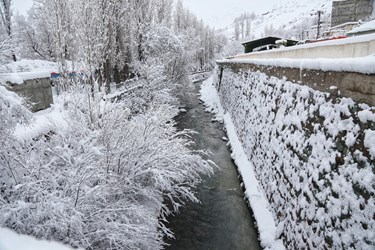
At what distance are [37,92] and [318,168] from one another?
6.97 m

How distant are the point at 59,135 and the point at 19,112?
1231 millimetres

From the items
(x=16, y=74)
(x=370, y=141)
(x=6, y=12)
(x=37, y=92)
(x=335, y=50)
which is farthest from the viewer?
(x=6, y=12)

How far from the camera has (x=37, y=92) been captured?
6.51m

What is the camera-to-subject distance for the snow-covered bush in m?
2.64

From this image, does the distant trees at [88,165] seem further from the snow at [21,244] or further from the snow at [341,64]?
the snow at [341,64]

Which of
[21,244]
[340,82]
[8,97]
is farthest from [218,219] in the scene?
[21,244]

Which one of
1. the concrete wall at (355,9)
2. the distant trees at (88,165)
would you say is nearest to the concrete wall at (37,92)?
the distant trees at (88,165)

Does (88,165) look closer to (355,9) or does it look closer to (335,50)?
(335,50)

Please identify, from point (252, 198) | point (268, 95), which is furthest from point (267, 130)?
point (252, 198)

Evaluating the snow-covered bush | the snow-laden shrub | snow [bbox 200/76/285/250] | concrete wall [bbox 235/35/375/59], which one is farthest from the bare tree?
the snow-covered bush

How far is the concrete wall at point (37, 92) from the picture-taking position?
19.6ft

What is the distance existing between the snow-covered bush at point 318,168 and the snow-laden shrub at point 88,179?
2.08m

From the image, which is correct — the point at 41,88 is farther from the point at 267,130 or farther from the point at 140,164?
the point at 267,130

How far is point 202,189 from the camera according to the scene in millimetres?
7227
